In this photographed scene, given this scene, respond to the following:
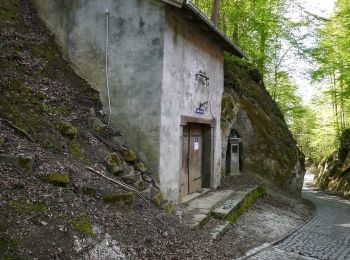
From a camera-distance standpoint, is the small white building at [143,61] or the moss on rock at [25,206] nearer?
A: the moss on rock at [25,206]

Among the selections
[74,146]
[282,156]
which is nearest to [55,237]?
[74,146]

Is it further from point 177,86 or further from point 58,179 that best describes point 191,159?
point 58,179

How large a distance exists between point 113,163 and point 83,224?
228cm

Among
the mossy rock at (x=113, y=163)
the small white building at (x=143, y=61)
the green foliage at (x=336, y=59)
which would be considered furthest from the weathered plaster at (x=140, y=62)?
the green foliage at (x=336, y=59)

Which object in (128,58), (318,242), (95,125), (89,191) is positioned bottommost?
(318,242)

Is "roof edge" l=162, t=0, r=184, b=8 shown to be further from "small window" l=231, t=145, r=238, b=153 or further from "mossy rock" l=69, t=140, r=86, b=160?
"small window" l=231, t=145, r=238, b=153

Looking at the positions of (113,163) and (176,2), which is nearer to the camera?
(113,163)

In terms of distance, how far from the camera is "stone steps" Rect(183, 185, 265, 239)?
26.1 feet

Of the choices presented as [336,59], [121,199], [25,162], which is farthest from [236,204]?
[336,59]

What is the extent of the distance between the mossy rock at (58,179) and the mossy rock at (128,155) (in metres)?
2.29

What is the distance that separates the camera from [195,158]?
11391 mm

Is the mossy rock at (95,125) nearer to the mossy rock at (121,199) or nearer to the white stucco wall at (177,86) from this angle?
the white stucco wall at (177,86)

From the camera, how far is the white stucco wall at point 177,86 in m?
8.46

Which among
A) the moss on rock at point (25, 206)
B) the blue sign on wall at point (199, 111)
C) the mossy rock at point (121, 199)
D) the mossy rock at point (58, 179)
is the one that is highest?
the blue sign on wall at point (199, 111)
